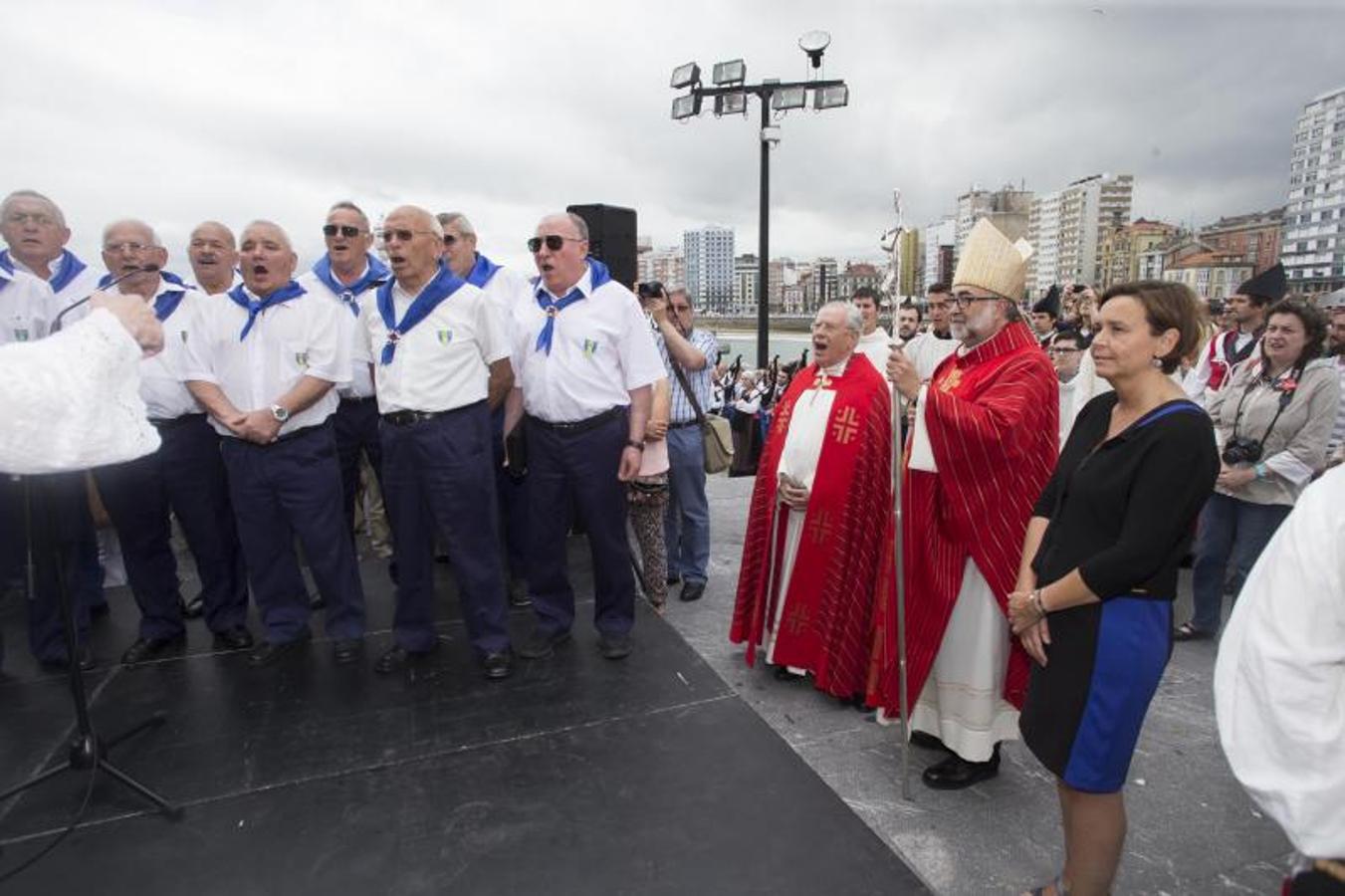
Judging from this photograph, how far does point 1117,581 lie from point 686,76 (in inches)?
349

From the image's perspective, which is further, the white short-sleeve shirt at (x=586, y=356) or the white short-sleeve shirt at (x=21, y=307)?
the white short-sleeve shirt at (x=21, y=307)

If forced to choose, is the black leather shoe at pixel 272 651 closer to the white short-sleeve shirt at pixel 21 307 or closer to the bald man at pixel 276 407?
the bald man at pixel 276 407

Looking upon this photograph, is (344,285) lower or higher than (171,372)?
higher

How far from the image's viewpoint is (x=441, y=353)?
3.15 meters

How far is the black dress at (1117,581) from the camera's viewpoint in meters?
1.74

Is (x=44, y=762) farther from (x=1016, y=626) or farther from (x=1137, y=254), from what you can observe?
(x=1137, y=254)

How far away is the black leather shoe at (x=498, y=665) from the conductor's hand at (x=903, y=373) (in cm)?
207

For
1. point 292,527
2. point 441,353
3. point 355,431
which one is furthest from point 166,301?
point 441,353

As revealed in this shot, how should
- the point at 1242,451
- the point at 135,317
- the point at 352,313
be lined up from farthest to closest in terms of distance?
the point at 352,313 → the point at 1242,451 → the point at 135,317

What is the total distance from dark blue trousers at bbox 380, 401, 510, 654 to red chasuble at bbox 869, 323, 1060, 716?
1.84 meters

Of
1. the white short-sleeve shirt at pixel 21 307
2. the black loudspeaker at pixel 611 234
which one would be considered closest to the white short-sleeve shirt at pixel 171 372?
the white short-sleeve shirt at pixel 21 307

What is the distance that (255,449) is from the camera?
11.0 feet

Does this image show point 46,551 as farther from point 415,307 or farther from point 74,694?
point 415,307

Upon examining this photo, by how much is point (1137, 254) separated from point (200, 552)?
386ft
